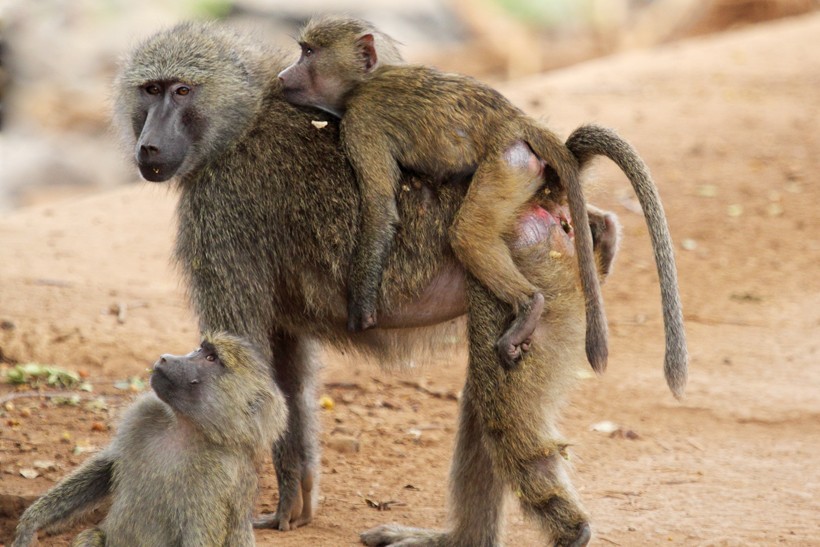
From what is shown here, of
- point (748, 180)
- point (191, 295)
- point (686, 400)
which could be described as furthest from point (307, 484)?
point (748, 180)

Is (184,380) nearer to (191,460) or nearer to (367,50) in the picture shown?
(191,460)

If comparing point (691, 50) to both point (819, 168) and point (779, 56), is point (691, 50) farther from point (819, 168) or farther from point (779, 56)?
point (819, 168)

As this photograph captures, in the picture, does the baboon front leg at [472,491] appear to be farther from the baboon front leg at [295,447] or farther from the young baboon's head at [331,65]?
the young baboon's head at [331,65]

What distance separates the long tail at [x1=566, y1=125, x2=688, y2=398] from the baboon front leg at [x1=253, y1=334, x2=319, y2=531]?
143 cm

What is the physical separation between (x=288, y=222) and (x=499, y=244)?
83 centimetres

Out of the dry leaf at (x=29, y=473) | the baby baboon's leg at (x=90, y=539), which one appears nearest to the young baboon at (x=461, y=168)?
the baby baboon's leg at (x=90, y=539)

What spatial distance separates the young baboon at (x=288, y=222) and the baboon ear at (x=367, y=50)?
0.30 meters

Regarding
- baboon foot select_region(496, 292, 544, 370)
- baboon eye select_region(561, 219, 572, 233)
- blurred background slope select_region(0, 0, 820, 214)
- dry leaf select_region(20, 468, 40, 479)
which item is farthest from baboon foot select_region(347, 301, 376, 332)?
blurred background slope select_region(0, 0, 820, 214)

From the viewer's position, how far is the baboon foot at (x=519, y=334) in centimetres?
383

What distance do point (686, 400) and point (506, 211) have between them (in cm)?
251

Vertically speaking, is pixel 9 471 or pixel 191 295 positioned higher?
pixel 191 295

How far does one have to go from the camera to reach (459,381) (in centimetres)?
633

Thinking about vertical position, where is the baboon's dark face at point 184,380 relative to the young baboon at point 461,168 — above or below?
below

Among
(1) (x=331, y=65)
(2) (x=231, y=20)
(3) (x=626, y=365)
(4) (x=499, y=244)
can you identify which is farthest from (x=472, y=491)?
(2) (x=231, y=20)
